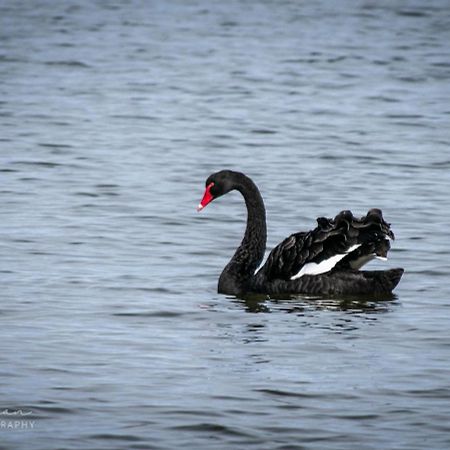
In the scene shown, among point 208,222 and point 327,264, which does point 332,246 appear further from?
point 208,222

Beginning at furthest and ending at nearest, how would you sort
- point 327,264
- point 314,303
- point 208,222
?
point 208,222
point 327,264
point 314,303

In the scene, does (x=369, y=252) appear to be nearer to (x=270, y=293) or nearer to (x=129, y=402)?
(x=270, y=293)

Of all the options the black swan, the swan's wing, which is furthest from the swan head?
the swan's wing

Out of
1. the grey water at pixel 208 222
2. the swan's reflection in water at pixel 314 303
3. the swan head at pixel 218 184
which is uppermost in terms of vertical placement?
the swan head at pixel 218 184

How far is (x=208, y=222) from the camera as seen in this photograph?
12.0m

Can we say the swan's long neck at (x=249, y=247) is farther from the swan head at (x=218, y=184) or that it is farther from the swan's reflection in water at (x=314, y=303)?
the swan's reflection in water at (x=314, y=303)

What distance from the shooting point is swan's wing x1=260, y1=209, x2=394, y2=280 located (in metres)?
9.20

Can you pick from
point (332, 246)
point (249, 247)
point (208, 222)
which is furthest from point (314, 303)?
point (208, 222)

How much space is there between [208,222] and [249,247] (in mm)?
2078

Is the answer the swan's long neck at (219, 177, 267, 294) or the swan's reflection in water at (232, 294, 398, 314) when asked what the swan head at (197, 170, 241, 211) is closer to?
the swan's long neck at (219, 177, 267, 294)

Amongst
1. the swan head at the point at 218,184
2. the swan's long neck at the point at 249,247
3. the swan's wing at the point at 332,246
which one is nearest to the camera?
the swan's wing at the point at 332,246

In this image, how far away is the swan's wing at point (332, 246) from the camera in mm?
9203

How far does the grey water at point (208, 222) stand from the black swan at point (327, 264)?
0.11 meters

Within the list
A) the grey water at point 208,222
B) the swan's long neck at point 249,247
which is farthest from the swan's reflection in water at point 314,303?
the swan's long neck at point 249,247
